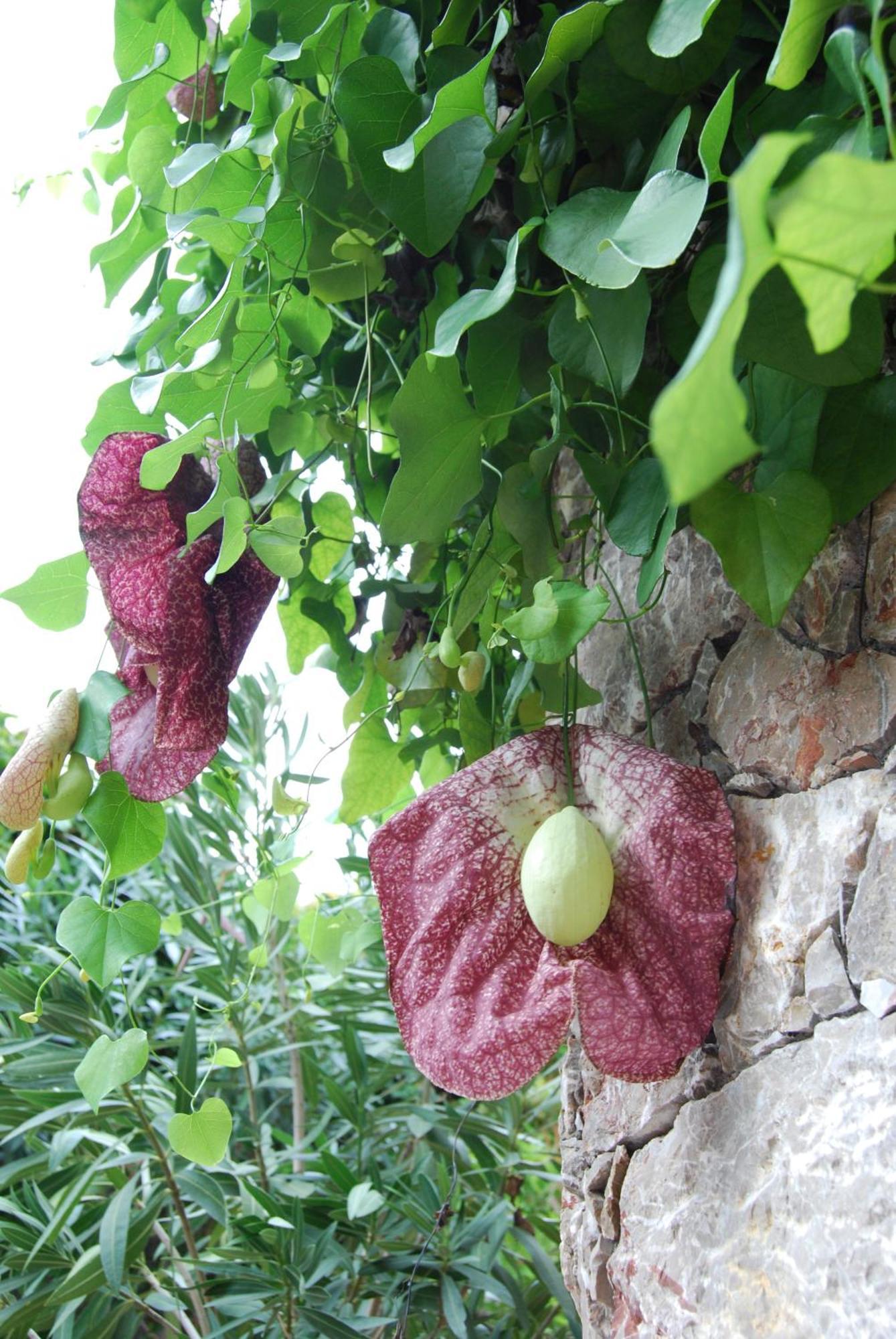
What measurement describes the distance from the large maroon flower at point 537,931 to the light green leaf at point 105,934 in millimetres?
188

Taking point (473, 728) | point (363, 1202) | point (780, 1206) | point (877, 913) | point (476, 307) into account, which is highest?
point (476, 307)

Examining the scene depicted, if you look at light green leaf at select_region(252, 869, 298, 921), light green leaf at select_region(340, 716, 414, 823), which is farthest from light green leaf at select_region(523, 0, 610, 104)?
light green leaf at select_region(252, 869, 298, 921)

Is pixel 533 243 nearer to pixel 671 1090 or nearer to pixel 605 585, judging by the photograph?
pixel 605 585

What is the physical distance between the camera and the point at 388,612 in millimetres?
810

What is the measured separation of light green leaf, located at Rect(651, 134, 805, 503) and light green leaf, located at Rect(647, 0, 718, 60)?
25 centimetres

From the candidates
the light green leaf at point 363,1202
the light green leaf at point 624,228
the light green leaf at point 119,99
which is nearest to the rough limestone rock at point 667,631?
the light green leaf at point 624,228

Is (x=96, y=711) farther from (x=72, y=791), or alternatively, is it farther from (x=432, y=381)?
(x=432, y=381)

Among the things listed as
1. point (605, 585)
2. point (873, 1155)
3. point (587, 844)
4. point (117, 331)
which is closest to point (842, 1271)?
point (873, 1155)

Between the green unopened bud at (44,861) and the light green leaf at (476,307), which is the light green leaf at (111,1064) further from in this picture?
the light green leaf at (476,307)

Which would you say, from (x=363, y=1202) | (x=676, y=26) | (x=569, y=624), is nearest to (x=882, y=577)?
(x=569, y=624)

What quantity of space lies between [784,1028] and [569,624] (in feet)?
0.70

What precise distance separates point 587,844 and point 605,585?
266 millimetres

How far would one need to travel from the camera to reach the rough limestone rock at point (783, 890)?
0.49m

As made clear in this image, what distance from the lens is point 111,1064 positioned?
0.65m
